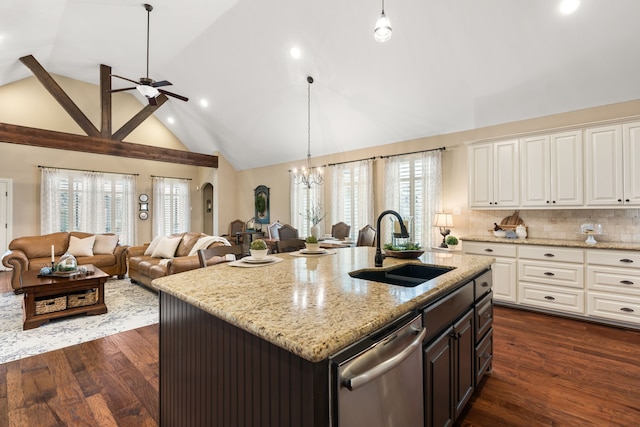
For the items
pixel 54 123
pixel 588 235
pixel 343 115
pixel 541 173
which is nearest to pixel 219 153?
pixel 54 123

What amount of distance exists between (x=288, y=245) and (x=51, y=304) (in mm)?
3023

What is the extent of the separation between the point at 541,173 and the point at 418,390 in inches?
155

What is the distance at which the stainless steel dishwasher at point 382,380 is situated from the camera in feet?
2.98

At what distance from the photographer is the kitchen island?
2.94 feet

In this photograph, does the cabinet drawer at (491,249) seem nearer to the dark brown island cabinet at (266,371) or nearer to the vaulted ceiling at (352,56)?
the vaulted ceiling at (352,56)

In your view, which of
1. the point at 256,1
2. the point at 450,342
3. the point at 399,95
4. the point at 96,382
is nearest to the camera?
the point at 450,342

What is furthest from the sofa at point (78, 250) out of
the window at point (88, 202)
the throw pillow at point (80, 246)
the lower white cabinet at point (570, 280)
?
the lower white cabinet at point (570, 280)

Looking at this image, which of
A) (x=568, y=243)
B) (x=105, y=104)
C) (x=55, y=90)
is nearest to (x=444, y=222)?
(x=568, y=243)

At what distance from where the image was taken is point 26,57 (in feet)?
18.6

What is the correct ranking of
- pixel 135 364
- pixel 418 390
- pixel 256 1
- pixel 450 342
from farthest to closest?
pixel 256 1, pixel 135 364, pixel 450 342, pixel 418 390

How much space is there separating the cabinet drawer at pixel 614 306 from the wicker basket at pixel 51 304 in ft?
20.5

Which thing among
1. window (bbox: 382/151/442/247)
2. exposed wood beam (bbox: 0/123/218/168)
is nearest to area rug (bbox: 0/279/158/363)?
exposed wood beam (bbox: 0/123/218/168)

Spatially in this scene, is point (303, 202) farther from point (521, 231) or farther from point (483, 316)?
point (483, 316)

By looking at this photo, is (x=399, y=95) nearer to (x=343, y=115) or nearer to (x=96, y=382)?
(x=343, y=115)
